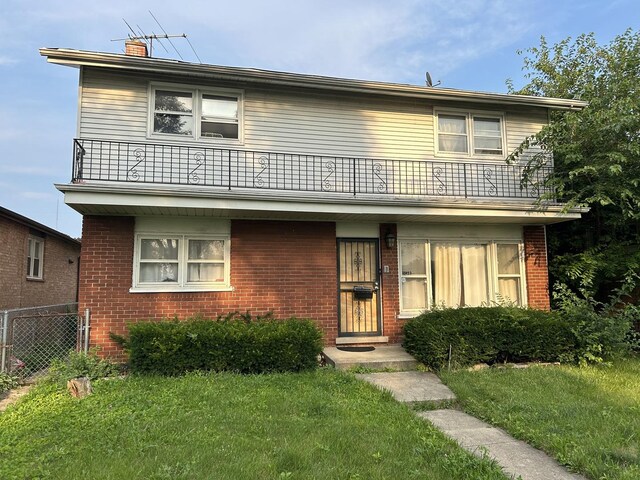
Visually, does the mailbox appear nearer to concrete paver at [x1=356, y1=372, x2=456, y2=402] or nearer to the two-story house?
the two-story house

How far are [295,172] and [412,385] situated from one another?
4897 millimetres

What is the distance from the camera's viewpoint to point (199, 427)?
4.64 m

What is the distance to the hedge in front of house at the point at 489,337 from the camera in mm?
7410

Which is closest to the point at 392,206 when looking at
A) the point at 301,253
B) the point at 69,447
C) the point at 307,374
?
the point at 301,253

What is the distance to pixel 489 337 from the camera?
7586mm

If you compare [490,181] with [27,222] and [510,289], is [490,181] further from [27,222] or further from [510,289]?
[27,222]

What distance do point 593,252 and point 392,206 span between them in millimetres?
5214

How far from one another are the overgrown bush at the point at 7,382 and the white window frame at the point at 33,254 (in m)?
8.63

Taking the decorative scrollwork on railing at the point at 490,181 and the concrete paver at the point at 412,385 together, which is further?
the decorative scrollwork on railing at the point at 490,181

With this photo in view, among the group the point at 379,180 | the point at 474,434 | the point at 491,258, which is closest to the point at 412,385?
the point at 474,434

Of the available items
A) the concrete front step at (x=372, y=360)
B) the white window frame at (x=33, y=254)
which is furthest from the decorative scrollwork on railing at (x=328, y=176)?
the white window frame at (x=33, y=254)

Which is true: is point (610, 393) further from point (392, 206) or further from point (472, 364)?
point (392, 206)

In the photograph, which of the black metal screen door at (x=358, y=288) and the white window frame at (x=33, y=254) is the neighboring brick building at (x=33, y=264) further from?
the black metal screen door at (x=358, y=288)

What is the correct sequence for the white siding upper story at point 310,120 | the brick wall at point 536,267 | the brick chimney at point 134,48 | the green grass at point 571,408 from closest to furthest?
the green grass at point 571,408 → the white siding upper story at point 310,120 → the brick chimney at point 134,48 → the brick wall at point 536,267
